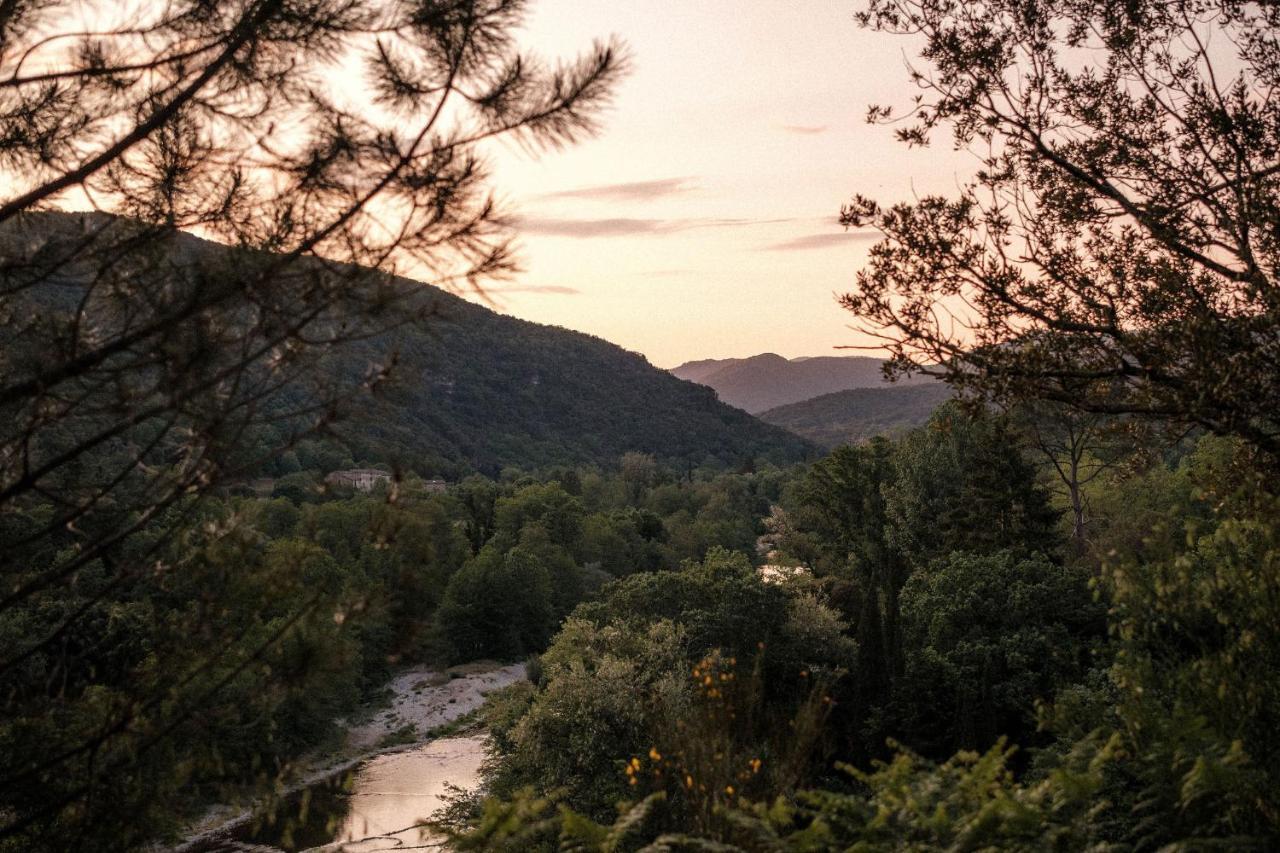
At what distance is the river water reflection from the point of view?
23516mm

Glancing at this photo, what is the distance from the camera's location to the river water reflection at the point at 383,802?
23.5 metres

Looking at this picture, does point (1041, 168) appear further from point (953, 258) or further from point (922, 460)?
point (922, 460)

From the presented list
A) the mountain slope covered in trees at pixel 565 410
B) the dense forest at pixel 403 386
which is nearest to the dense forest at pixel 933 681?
the dense forest at pixel 403 386

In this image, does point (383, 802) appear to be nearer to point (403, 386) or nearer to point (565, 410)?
point (403, 386)

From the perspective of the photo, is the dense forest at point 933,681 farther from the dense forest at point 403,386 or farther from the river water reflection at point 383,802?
the river water reflection at point 383,802

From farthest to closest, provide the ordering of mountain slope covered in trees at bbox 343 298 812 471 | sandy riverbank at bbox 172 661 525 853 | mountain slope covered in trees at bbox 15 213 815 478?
mountain slope covered in trees at bbox 343 298 812 471 < mountain slope covered in trees at bbox 15 213 815 478 < sandy riverbank at bbox 172 661 525 853

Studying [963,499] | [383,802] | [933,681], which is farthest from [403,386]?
[963,499]

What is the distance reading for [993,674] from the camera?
21.4 metres

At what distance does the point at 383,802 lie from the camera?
88.3 ft

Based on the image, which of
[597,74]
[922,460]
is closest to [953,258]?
[597,74]

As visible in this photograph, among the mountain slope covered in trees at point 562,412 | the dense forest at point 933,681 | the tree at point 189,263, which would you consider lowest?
the dense forest at point 933,681

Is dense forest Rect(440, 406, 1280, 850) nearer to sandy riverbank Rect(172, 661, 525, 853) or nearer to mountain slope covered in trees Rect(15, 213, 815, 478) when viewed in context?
sandy riverbank Rect(172, 661, 525, 853)

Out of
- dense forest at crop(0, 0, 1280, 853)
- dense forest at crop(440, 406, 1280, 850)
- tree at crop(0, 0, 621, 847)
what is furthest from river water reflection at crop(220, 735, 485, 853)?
tree at crop(0, 0, 621, 847)

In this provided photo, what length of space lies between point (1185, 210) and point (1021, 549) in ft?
69.3
